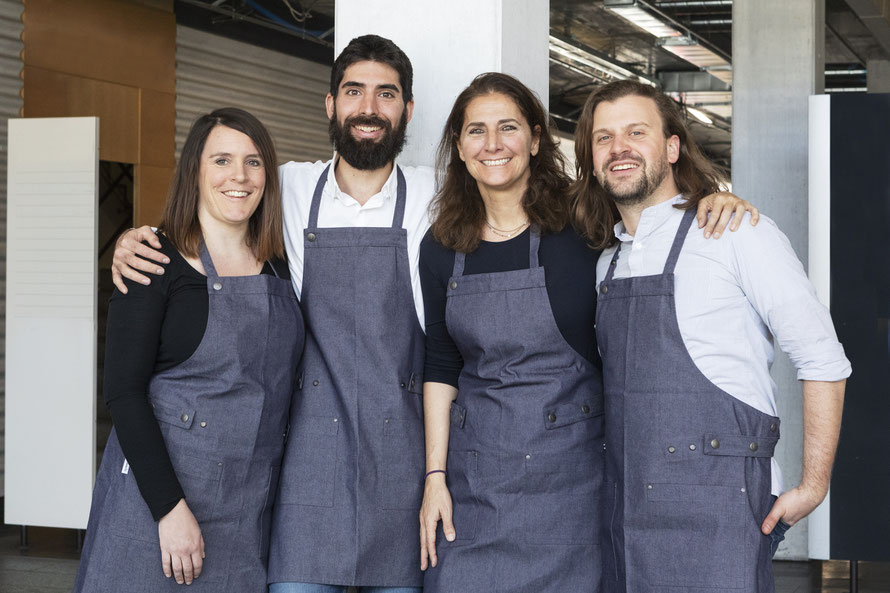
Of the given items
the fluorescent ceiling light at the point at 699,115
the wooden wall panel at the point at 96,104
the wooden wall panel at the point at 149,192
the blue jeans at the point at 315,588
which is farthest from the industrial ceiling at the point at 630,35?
the blue jeans at the point at 315,588

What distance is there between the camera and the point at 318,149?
31.4 ft

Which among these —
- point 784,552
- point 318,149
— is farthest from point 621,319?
point 318,149

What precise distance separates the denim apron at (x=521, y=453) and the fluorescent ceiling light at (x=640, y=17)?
617cm

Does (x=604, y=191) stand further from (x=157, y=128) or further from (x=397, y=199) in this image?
(x=157, y=128)

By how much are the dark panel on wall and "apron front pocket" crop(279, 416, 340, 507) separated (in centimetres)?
279

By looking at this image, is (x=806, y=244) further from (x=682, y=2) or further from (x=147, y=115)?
(x=147, y=115)

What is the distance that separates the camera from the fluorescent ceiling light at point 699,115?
42.6 feet

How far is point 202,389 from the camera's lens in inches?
86.3

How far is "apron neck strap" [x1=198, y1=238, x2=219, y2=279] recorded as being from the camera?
7.36 ft

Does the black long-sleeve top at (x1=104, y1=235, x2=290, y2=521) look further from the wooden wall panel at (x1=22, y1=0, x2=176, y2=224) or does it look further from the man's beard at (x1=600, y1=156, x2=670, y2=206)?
the wooden wall panel at (x1=22, y1=0, x2=176, y2=224)

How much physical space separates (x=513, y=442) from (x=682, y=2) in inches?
274

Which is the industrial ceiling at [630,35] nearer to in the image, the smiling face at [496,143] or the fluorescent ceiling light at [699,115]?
the fluorescent ceiling light at [699,115]

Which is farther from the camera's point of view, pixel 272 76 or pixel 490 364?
pixel 272 76

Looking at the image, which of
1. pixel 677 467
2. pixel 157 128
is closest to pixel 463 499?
pixel 677 467
